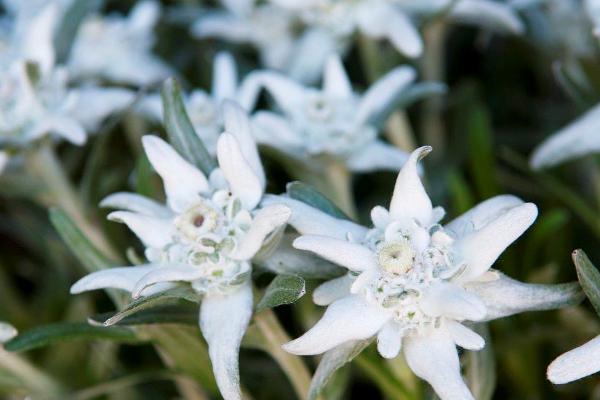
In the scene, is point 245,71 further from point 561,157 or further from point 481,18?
point 561,157

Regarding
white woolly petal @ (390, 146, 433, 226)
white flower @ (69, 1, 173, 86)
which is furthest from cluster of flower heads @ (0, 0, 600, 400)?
white flower @ (69, 1, 173, 86)

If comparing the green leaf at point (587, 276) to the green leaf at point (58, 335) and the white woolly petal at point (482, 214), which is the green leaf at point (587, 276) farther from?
the green leaf at point (58, 335)

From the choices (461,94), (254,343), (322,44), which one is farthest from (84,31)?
(254,343)

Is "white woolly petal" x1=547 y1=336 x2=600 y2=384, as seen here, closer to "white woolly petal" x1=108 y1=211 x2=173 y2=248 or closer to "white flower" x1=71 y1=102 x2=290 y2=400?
"white flower" x1=71 y1=102 x2=290 y2=400

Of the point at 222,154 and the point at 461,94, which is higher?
the point at 222,154

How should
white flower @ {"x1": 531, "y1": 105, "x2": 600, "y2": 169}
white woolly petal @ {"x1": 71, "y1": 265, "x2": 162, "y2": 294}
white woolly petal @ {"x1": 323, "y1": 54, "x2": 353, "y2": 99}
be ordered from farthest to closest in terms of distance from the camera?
1. white woolly petal @ {"x1": 323, "y1": 54, "x2": 353, "y2": 99}
2. white flower @ {"x1": 531, "y1": 105, "x2": 600, "y2": 169}
3. white woolly petal @ {"x1": 71, "y1": 265, "x2": 162, "y2": 294}

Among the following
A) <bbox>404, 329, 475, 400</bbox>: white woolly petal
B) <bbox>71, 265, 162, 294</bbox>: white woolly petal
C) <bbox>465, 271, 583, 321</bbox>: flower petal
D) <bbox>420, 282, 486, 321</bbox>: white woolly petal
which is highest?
<bbox>71, 265, 162, 294</bbox>: white woolly petal

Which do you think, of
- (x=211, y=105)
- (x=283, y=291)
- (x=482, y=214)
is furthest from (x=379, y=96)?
(x=283, y=291)
